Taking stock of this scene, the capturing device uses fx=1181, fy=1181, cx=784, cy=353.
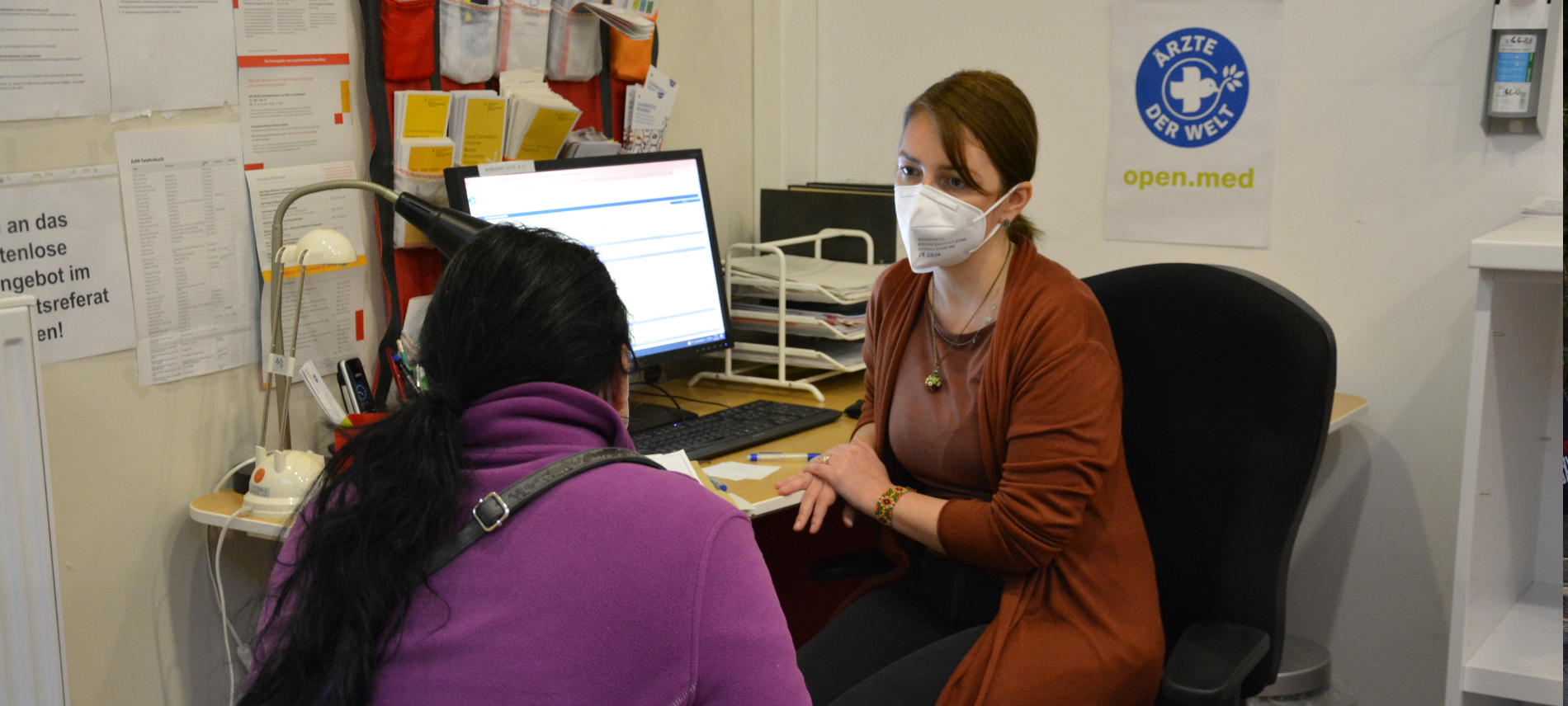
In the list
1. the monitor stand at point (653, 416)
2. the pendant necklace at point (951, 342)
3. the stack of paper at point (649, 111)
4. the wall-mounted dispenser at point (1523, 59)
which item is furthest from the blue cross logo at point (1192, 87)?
the monitor stand at point (653, 416)

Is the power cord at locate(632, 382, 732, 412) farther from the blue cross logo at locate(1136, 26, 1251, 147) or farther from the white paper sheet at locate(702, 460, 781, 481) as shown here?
the blue cross logo at locate(1136, 26, 1251, 147)

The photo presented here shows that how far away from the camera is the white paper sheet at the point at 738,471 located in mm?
1702

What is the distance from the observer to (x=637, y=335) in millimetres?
2000

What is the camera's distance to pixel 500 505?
0.85m

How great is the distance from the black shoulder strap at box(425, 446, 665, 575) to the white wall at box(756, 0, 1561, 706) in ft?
5.38

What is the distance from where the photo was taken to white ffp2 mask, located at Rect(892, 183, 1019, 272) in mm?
1513

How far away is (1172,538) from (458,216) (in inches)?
38.4

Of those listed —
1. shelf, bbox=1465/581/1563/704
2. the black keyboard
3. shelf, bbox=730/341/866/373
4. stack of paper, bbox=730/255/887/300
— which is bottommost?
shelf, bbox=1465/581/1563/704

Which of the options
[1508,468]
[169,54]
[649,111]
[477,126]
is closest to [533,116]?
[477,126]

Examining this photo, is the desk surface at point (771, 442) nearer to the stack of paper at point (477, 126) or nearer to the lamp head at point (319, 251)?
the lamp head at point (319, 251)

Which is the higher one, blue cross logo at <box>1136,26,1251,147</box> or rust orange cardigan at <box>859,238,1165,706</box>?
blue cross logo at <box>1136,26,1251,147</box>

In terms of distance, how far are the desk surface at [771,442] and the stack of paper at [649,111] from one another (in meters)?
0.47

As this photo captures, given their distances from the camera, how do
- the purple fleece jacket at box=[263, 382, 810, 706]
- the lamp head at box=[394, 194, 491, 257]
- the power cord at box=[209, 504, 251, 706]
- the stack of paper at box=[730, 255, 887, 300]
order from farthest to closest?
1. the stack of paper at box=[730, 255, 887, 300]
2. the power cord at box=[209, 504, 251, 706]
3. the lamp head at box=[394, 194, 491, 257]
4. the purple fleece jacket at box=[263, 382, 810, 706]

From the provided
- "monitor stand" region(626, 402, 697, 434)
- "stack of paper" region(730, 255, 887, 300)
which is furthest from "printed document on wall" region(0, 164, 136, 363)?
"stack of paper" region(730, 255, 887, 300)
